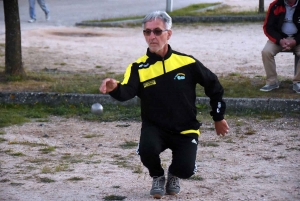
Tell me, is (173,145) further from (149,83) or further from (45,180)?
(45,180)

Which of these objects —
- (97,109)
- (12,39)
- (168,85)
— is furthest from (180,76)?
(12,39)

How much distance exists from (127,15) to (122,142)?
1302cm

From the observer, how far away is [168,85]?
18.0 feet

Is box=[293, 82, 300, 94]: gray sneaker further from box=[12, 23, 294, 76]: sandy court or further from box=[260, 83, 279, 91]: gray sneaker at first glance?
box=[12, 23, 294, 76]: sandy court

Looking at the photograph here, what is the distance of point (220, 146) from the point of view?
7508 millimetres

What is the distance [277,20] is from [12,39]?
3801 mm

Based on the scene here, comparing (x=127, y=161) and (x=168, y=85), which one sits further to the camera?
(x=127, y=161)

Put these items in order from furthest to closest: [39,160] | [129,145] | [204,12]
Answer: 1. [204,12]
2. [129,145]
3. [39,160]

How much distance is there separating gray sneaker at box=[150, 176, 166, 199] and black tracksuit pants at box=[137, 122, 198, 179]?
11 centimetres

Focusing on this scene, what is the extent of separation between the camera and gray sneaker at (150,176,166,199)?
563cm

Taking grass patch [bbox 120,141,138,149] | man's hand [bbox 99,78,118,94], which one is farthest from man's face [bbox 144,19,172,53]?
grass patch [bbox 120,141,138,149]

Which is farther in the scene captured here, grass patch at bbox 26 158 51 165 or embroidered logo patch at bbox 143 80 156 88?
grass patch at bbox 26 158 51 165

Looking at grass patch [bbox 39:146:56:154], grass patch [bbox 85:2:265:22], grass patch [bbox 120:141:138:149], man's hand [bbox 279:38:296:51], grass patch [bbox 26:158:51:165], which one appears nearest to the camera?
grass patch [bbox 26:158:51:165]

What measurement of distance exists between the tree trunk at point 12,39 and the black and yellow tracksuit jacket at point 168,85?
16.7ft
